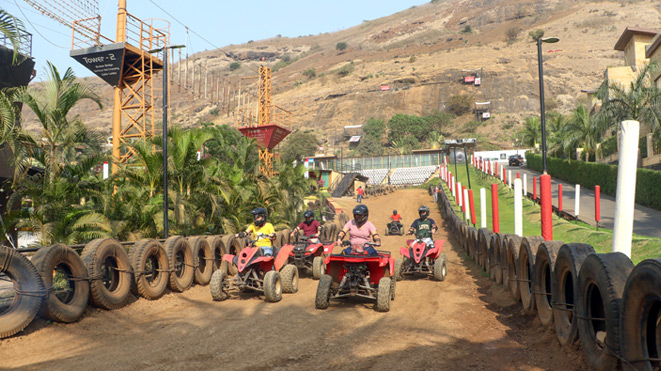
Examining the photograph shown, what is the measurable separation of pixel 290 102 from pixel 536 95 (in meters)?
66.4

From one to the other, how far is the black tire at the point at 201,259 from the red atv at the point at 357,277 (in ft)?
14.2

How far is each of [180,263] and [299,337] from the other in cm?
625

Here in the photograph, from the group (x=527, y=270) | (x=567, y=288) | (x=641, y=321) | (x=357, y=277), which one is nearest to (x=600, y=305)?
(x=567, y=288)

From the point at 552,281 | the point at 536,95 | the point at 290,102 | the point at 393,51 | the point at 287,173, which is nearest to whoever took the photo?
the point at 552,281

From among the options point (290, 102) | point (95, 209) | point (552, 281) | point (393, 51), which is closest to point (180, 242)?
point (95, 209)

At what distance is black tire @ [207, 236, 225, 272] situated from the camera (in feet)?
44.1

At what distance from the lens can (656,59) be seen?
36125mm

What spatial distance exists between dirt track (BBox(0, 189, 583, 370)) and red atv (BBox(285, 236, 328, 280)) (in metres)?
2.53

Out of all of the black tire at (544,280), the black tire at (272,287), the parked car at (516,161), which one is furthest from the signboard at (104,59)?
the parked car at (516,161)

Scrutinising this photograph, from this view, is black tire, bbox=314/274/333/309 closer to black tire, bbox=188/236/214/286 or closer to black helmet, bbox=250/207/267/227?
black helmet, bbox=250/207/267/227

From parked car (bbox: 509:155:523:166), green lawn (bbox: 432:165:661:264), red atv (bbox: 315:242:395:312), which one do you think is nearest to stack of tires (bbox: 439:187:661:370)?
red atv (bbox: 315:242:395:312)

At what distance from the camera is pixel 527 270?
27.4 feet

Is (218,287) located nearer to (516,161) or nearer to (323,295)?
(323,295)

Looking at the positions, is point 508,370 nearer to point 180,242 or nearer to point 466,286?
point 466,286
